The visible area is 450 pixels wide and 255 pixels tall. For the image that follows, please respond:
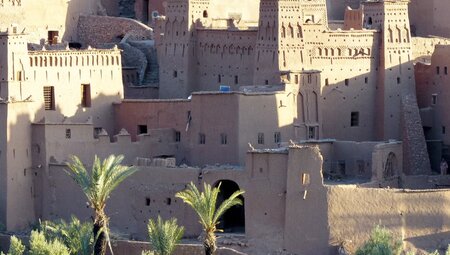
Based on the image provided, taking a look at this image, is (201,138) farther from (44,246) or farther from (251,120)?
(44,246)

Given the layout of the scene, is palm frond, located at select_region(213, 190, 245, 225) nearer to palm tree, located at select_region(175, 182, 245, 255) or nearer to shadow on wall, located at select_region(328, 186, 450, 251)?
palm tree, located at select_region(175, 182, 245, 255)

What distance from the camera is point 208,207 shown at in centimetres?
6425

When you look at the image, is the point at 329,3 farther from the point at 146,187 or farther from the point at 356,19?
the point at 146,187

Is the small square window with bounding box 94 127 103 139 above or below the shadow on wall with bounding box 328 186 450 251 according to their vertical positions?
above

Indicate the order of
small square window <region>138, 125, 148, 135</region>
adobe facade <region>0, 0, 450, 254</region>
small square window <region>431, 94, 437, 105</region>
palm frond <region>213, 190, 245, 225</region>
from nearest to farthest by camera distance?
palm frond <region>213, 190, 245, 225</region>, adobe facade <region>0, 0, 450, 254</region>, small square window <region>138, 125, 148, 135</region>, small square window <region>431, 94, 437, 105</region>

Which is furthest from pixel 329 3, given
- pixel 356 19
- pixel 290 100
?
pixel 290 100

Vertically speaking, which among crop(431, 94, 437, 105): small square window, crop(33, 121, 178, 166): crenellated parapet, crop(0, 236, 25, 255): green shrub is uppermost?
crop(431, 94, 437, 105): small square window

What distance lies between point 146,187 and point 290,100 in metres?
4.81

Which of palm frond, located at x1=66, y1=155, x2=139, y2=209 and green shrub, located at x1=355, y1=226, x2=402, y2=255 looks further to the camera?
palm frond, located at x1=66, y1=155, x2=139, y2=209

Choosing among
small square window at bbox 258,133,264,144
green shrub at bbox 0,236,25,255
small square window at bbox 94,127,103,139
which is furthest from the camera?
small square window at bbox 94,127,103,139

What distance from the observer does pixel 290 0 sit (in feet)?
229

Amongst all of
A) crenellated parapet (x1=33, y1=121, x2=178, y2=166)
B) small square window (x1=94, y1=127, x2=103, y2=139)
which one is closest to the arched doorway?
crenellated parapet (x1=33, y1=121, x2=178, y2=166)

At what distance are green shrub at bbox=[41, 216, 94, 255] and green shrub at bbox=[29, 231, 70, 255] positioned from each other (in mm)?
467

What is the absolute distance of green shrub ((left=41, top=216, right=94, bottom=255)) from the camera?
216 ft
